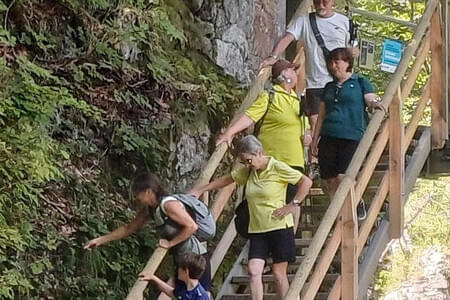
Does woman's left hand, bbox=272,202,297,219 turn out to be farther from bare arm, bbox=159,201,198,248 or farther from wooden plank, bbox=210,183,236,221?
wooden plank, bbox=210,183,236,221

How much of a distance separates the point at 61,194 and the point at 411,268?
46.7 feet

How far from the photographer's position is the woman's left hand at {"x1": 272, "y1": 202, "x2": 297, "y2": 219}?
4.97 meters

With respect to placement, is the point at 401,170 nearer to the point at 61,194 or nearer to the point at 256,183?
the point at 256,183

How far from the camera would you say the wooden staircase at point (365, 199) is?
518 cm

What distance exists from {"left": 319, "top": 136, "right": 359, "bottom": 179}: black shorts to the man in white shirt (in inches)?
15.5

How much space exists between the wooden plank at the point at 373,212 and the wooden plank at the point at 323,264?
0.97 feet

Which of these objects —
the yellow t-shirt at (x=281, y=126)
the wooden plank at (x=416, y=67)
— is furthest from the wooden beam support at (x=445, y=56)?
the yellow t-shirt at (x=281, y=126)

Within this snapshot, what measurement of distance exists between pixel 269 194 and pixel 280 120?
71 cm

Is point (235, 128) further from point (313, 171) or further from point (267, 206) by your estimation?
point (313, 171)

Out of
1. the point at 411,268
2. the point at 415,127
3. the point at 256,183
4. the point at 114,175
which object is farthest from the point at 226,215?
the point at 411,268

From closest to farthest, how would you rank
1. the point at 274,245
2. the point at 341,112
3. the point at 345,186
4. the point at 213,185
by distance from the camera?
the point at 274,245
the point at 345,186
the point at 213,185
the point at 341,112

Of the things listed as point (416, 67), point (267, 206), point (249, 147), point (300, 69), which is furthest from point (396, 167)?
point (300, 69)

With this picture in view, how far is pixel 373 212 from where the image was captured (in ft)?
19.2

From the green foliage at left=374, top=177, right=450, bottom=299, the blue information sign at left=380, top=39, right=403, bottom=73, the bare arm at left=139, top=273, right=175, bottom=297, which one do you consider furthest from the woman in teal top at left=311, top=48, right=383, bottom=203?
the green foliage at left=374, top=177, right=450, bottom=299
